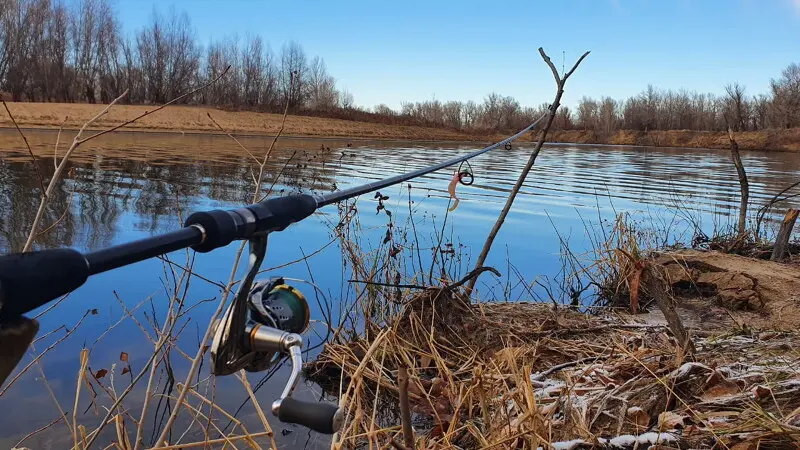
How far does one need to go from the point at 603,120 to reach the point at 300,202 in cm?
7862

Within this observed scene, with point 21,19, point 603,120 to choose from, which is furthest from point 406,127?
point 21,19

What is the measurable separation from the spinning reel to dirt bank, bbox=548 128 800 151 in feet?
196

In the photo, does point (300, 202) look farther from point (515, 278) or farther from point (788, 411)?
point (515, 278)

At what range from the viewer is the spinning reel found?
3.13 feet

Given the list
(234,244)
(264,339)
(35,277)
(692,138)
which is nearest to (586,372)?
(264,339)

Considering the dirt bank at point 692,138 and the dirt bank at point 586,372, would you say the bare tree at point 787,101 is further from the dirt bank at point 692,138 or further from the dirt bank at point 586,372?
the dirt bank at point 586,372

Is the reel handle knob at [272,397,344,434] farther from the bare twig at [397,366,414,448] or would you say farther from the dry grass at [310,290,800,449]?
the dry grass at [310,290,800,449]

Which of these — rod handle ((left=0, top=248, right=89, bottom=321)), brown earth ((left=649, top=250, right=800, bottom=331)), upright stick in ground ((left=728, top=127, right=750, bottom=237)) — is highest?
rod handle ((left=0, top=248, right=89, bottom=321))

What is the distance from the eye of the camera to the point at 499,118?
261 ft

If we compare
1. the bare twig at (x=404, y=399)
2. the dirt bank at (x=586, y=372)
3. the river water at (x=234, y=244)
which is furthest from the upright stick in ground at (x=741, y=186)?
the bare twig at (x=404, y=399)

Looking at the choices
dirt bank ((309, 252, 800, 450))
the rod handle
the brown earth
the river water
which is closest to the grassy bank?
the river water

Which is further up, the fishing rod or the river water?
the fishing rod

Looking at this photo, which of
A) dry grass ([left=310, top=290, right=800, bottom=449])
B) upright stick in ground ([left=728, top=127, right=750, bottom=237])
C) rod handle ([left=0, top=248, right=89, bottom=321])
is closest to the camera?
rod handle ([left=0, top=248, right=89, bottom=321])

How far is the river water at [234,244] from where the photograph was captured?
13.3 ft
